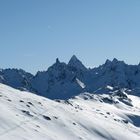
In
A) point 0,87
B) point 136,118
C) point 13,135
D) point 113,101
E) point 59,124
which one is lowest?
point 13,135

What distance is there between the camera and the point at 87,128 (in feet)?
325

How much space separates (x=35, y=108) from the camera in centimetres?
9856

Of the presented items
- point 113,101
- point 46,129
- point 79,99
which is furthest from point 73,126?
point 113,101

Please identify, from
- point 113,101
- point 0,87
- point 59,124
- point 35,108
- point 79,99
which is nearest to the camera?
point 59,124

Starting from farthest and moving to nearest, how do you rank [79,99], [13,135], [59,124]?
[79,99] → [59,124] → [13,135]

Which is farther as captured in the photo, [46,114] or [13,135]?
[46,114]

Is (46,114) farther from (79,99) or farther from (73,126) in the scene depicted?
(79,99)

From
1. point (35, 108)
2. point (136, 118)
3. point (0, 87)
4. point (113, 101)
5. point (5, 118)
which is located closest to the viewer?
point (5, 118)

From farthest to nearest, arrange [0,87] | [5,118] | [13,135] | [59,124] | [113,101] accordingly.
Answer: [113,101]
[0,87]
[59,124]
[5,118]
[13,135]

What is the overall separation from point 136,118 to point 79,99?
2753cm

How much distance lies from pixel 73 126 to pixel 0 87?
21863 millimetres

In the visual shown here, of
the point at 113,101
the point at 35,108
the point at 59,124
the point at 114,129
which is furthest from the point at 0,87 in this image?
the point at 113,101

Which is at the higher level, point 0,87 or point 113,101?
point 113,101

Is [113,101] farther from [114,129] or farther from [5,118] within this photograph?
[5,118]
